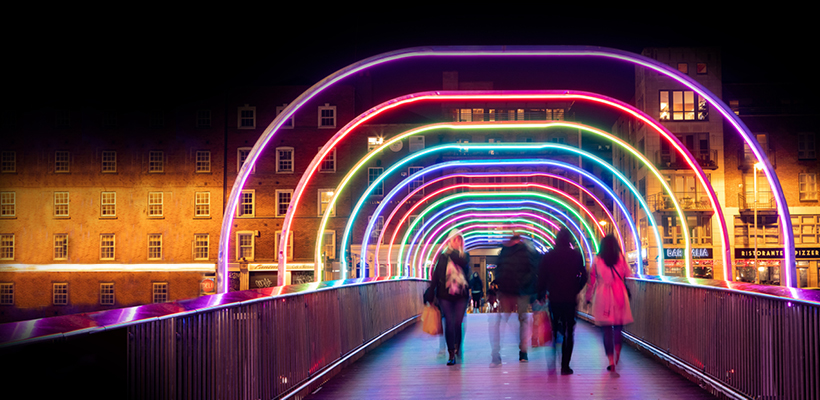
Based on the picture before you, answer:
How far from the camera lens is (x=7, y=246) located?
2034 inches

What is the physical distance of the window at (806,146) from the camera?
4825 cm

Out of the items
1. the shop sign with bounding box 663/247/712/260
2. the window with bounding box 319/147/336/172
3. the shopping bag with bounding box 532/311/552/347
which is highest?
the window with bounding box 319/147/336/172

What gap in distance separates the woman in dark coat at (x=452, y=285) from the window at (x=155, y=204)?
144 feet

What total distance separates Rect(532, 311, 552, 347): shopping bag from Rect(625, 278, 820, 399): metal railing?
168 cm

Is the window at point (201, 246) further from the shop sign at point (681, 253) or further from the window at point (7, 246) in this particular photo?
the shop sign at point (681, 253)

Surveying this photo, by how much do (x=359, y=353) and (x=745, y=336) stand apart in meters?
6.23

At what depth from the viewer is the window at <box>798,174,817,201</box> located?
157ft

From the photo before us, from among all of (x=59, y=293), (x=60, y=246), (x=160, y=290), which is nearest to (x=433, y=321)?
(x=160, y=290)

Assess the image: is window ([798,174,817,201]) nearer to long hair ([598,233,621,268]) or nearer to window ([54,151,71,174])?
long hair ([598,233,621,268])

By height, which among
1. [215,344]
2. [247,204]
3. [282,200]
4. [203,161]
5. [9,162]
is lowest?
[215,344]

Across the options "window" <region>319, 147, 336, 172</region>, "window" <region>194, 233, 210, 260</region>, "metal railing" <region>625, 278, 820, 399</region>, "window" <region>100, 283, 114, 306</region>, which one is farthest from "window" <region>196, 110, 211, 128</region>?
"metal railing" <region>625, 278, 820, 399</region>

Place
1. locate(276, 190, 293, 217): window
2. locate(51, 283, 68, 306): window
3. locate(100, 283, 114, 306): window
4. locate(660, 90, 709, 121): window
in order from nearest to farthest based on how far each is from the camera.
A: 1. locate(660, 90, 709, 121): window
2. locate(100, 283, 114, 306): window
3. locate(51, 283, 68, 306): window
4. locate(276, 190, 293, 217): window

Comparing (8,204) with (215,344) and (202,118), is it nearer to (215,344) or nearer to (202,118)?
(202,118)

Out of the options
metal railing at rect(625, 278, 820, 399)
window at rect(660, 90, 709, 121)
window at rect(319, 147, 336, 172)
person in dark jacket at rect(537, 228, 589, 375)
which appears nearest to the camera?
metal railing at rect(625, 278, 820, 399)
